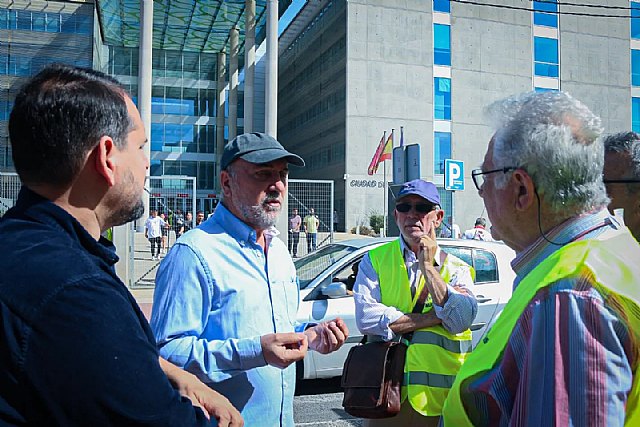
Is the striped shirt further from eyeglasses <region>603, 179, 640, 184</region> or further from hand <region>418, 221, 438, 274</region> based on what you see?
hand <region>418, 221, 438, 274</region>

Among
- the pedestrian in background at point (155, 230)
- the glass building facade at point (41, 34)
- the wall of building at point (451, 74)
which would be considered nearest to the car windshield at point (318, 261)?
the pedestrian in background at point (155, 230)

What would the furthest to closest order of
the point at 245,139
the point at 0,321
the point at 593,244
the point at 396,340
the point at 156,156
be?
the point at 156,156 → the point at 396,340 → the point at 245,139 → the point at 593,244 → the point at 0,321

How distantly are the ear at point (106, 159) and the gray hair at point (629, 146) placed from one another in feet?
7.44

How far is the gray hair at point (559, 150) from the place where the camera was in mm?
1667

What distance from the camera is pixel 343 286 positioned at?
6.05 metres

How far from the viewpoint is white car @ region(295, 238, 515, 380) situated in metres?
6.39

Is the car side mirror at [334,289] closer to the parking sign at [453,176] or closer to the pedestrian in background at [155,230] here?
the parking sign at [453,176]

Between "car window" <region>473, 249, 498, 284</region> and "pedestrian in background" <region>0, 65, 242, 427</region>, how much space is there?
5952 millimetres

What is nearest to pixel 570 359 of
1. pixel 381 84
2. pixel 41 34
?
pixel 381 84

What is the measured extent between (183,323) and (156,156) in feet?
160

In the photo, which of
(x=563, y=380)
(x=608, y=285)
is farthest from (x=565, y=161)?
(x=563, y=380)

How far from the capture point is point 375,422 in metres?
3.36

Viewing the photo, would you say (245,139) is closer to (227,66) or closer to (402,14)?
(402,14)

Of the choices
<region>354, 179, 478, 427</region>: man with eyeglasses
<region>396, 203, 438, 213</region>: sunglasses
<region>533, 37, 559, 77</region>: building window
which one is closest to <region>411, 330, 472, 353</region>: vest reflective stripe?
<region>354, 179, 478, 427</region>: man with eyeglasses
